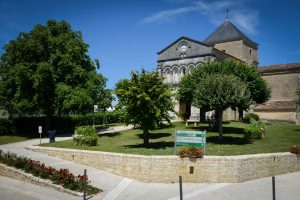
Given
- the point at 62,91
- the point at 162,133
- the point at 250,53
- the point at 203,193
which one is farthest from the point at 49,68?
the point at 250,53

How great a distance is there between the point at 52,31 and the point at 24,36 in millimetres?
2879

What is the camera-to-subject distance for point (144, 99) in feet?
61.0

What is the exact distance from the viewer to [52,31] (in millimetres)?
31609

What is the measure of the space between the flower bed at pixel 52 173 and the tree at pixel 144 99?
20.8 feet

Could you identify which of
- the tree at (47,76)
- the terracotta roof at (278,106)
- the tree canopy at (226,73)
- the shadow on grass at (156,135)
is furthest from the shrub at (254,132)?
the terracotta roof at (278,106)

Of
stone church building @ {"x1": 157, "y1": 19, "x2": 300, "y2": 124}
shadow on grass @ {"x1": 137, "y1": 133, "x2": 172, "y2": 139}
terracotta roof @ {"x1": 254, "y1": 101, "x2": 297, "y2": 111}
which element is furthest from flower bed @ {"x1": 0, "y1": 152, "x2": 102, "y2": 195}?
terracotta roof @ {"x1": 254, "y1": 101, "x2": 297, "y2": 111}

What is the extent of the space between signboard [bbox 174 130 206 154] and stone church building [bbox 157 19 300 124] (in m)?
21.3

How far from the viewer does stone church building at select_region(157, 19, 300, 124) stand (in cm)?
3903

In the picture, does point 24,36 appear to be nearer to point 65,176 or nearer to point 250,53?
point 65,176

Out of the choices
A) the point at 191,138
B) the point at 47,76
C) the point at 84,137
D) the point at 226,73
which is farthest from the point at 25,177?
the point at 226,73

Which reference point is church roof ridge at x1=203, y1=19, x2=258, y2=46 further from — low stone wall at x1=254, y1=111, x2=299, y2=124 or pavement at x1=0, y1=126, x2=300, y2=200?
pavement at x1=0, y1=126, x2=300, y2=200

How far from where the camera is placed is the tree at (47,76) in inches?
1100

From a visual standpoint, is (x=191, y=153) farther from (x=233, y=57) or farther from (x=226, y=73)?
(x=233, y=57)

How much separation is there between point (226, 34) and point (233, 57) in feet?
28.6
